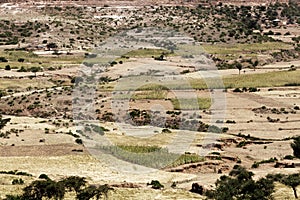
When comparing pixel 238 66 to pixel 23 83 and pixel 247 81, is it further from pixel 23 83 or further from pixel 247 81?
pixel 23 83

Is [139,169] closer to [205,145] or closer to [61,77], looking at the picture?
[205,145]

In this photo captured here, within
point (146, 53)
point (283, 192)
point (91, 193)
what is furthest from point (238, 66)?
point (91, 193)

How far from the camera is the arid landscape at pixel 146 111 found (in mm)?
56281

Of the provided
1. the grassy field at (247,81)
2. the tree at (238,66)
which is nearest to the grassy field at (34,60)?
the grassy field at (247,81)

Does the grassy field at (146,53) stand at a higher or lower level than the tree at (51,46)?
lower

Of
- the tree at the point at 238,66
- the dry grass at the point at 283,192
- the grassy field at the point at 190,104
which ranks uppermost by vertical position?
the tree at the point at 238,66

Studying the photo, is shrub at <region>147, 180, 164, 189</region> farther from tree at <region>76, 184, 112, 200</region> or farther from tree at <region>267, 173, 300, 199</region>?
tree at <region>267, 173, 300, 199</region>

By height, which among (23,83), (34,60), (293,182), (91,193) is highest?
(91,193)

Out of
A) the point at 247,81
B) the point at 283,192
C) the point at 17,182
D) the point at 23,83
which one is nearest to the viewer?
the point at 17,182

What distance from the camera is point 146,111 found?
10306cm

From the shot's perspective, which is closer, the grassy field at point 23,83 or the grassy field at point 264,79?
the grassy field at point 23,83

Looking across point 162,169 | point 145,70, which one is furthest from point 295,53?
point 162,169

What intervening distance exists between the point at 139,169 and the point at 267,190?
17125 millimetres

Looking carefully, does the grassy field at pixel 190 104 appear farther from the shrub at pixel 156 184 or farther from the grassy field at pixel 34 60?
the shrub at pixel 156 184
